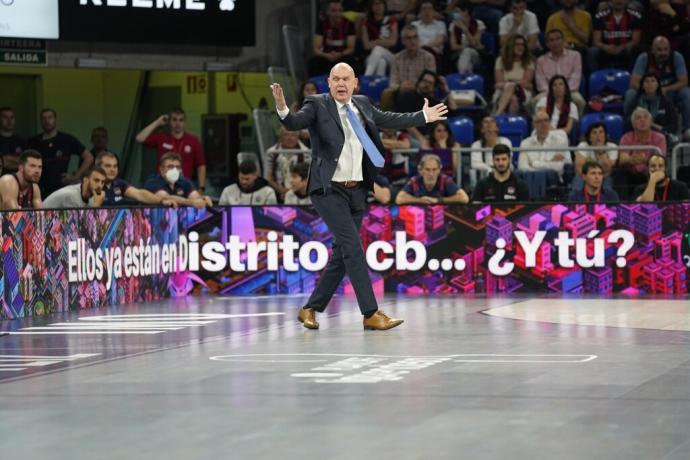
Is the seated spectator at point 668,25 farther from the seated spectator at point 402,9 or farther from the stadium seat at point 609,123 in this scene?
the seated spectator at point 402,9

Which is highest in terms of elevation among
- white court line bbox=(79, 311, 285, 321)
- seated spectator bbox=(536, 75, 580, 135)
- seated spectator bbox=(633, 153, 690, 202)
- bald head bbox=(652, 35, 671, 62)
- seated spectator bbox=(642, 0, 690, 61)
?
seated spectator bbox=(642, 0, 690, 61)

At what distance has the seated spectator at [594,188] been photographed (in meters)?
16.4

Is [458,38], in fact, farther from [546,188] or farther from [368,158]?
[368,158]

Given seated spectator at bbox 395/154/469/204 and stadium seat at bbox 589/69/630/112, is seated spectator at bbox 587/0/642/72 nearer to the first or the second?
stadium seat at bbox 589/69/630/112

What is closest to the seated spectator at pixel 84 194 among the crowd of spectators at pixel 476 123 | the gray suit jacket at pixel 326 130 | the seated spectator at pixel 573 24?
the crowd of spectators at pixel 476 123

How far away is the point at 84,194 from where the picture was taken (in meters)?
15.6

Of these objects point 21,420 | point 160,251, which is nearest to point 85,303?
point 160,251

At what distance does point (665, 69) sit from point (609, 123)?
1.38m

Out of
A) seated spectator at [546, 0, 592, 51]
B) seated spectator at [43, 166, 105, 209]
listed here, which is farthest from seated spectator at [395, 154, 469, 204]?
seated spectator at [546, 0, 592, 51]

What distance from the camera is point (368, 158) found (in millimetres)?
11758

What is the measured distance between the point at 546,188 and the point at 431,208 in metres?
2.48

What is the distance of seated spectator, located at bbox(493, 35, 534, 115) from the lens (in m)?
20.4

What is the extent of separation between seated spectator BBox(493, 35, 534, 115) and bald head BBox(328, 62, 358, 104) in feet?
29.5

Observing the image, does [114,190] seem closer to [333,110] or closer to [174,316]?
[174,316]
